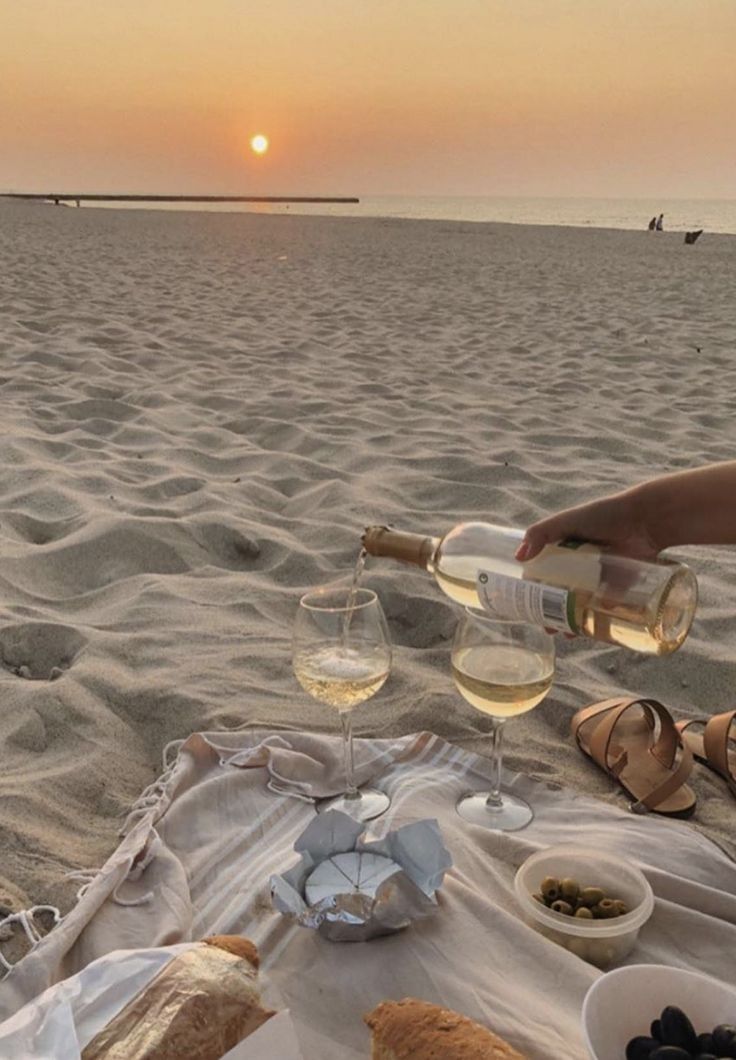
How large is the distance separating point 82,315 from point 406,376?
3.86 m

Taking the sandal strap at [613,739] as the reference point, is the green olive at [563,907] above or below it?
above

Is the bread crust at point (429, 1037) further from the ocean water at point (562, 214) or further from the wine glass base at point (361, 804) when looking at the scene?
the ocean water at point (562, 214)

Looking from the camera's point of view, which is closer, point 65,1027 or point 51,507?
point 65,1027

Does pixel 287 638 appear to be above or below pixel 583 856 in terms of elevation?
below

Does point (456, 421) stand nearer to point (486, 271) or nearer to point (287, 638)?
point (287, 638)

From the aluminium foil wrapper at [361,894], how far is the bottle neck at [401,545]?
22.2 inches

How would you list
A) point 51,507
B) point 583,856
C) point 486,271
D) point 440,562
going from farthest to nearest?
point 486,271 < point 51,507 < point 440,562 < point 583,856

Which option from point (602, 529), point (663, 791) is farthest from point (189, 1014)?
point (663, 791)

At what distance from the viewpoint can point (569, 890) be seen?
187cm

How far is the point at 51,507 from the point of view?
13.8 feet

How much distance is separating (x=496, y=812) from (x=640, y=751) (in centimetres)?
54

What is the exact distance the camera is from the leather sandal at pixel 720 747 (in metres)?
2.54

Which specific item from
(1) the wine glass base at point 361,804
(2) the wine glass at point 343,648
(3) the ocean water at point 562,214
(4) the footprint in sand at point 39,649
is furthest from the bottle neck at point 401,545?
(3) the ocean water at point 562,214

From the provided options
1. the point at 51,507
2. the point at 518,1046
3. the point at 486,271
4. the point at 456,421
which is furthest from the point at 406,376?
the point at 486,271
